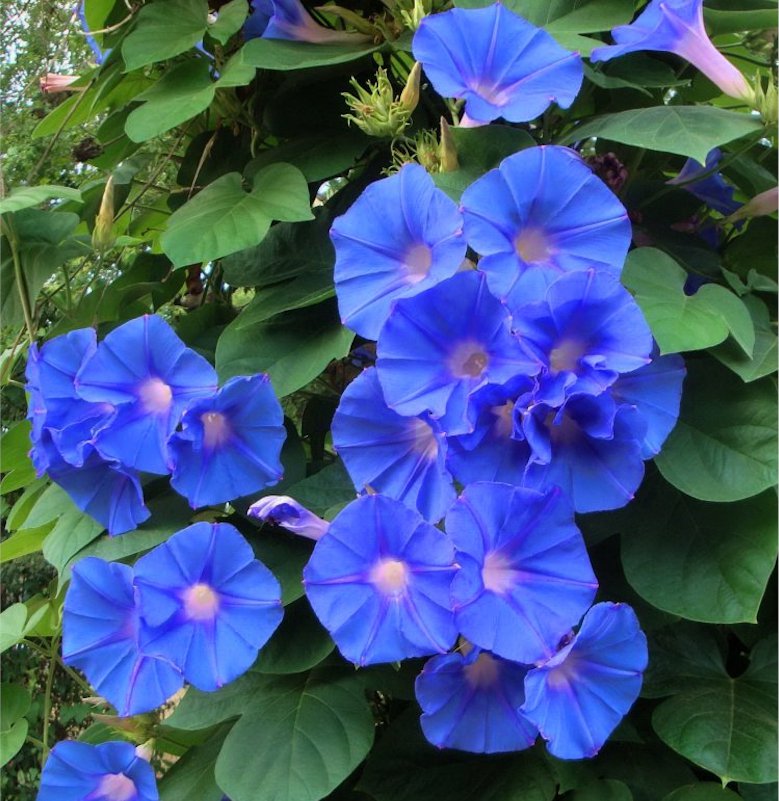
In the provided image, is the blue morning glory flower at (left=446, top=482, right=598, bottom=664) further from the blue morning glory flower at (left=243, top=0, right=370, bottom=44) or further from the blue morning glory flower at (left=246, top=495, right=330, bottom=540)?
the blue morning glory flower at (left=243, top=0, right=370, bottom=44)

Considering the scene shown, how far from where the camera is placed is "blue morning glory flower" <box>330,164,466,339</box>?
0.73m

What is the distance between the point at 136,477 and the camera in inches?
34.5

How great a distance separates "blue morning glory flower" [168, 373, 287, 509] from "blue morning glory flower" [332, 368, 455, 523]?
3.6 inches

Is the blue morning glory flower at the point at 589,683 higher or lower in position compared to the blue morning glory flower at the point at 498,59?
lower

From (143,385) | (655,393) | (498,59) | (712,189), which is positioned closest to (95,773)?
(143,385)

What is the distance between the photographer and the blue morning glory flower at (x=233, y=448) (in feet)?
2.71

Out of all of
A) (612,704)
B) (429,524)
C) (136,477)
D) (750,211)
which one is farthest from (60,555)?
(750,211)

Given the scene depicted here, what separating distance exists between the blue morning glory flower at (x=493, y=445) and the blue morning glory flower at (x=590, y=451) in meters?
0.02

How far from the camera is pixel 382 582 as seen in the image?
0.72m

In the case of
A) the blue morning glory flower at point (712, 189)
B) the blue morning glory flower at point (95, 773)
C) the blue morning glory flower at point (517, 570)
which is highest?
the blue morning glory flower at point (517, 570)

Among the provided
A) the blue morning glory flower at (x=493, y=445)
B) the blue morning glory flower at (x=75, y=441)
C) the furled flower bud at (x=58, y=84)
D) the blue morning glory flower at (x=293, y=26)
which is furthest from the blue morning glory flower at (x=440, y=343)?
the furled flower bud at (x=58, y=84)

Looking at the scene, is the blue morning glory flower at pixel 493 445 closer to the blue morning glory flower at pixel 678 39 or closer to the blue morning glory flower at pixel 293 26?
the blue morning glory flower at pixel 678 39

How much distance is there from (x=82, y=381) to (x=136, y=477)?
0.11 m

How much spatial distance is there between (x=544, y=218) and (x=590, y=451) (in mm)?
199
